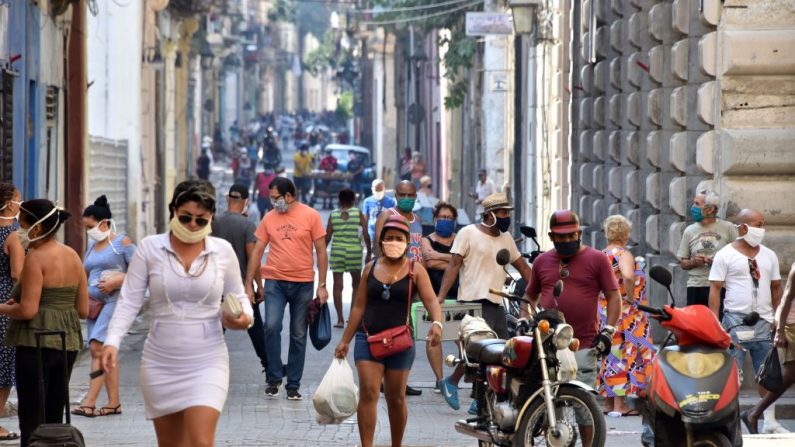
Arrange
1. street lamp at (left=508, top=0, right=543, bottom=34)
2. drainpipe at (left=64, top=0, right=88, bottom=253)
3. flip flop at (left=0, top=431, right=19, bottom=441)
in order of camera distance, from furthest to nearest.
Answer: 1. street lamp at (left=508, top=0, right=543, bottom=34)
2. drainpipe at (left=64, top=0, right=88, bottom=253)
3. flip flop at (left=0, top=431, right=19, bottom=441)

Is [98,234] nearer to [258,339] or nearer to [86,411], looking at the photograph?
[86,411]

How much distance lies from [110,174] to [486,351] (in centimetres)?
1925

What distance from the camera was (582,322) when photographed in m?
11.0

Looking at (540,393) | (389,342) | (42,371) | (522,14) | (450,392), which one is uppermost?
(522,14)

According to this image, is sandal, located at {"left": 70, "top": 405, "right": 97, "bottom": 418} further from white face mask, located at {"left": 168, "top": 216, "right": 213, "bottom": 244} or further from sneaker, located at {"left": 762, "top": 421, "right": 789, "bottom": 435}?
white face mask, located at {"left": 168, "top": 216, "right": 213, "bottom": 244}

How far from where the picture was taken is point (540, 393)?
9844 mm

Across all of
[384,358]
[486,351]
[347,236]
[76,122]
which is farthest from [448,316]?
[76,122]

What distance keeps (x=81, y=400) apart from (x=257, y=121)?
96226 millimetres

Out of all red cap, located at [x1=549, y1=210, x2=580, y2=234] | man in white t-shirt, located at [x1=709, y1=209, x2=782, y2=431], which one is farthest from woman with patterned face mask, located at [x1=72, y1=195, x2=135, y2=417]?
man in white t-shirt, located at [x1=709, y1=209, x2=782, y2=431]

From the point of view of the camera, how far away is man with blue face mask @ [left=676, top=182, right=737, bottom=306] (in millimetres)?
14695

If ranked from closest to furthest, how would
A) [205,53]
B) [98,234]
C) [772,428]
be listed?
[772,428] → [98,234] → [205,53]

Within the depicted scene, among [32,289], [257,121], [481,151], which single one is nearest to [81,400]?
[32,289]

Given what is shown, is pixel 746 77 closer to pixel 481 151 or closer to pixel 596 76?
pixel 596 76

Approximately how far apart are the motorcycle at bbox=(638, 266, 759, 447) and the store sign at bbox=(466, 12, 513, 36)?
62.1ft
